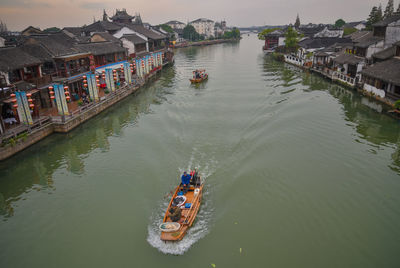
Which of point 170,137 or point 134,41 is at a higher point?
point 134,41

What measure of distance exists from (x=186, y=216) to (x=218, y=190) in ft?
13.3

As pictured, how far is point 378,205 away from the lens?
51.5ft

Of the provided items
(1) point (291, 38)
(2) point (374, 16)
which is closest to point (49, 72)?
(1) point (291, 38)

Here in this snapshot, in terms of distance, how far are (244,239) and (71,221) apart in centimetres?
985

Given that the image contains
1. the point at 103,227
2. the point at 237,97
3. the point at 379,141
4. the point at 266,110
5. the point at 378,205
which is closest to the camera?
the point at 103,227

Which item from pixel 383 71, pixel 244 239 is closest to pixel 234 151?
pixel 244 239

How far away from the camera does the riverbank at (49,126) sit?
845 inches

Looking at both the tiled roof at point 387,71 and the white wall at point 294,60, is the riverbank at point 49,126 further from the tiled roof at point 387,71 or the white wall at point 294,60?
the white wall at point 294,60

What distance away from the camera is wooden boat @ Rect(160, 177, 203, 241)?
1278 cm

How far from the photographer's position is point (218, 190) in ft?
57.0

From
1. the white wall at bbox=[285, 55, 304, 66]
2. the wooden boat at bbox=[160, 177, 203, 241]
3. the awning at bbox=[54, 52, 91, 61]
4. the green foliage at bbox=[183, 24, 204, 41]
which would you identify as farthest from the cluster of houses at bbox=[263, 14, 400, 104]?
the green foliage at bbox=[183, 24, 204, 41]

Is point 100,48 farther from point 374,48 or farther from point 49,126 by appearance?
point 374,48

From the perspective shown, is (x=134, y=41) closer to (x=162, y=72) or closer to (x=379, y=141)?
(x=162, y=72)

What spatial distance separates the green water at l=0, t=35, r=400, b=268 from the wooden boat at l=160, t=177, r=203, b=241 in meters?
0.56
